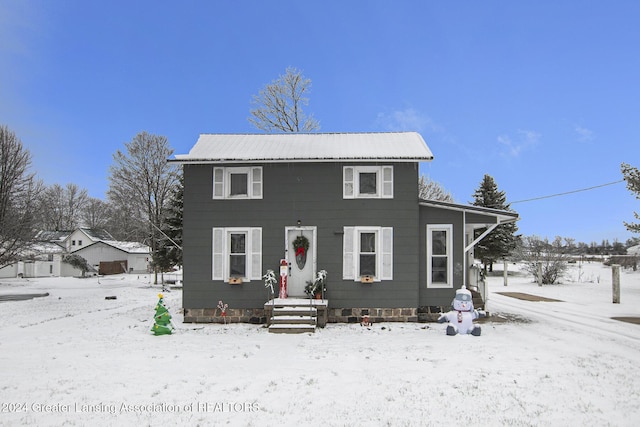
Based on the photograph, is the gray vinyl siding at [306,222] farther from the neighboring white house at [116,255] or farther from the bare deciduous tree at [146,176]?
the neighboring white house at [116,255]

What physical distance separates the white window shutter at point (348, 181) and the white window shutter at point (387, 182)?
A: 0.91 m

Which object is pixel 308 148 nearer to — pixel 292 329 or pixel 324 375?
pixel 292 329

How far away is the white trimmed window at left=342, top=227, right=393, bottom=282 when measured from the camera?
12055 mm

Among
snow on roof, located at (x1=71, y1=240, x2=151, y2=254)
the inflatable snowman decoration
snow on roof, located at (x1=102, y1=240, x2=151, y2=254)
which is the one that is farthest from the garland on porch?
snow on roof, located at (x1=102, y1=240, x2=151, y2=254)

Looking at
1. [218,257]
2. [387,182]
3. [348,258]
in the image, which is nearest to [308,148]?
[387,182]

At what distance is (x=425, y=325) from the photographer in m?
11.6

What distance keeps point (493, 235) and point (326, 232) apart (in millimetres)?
24549

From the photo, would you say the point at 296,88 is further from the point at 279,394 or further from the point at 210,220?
the point at 279,394

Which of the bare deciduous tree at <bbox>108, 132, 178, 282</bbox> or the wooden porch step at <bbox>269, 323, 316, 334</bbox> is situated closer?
the wooden porch step at <bbox>269, 323, 316, 334</bbox>

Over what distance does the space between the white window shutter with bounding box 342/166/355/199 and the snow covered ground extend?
12.7ft

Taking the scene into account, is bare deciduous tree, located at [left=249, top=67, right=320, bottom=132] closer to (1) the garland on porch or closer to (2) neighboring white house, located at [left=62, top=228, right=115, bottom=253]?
(1) the garland on porch

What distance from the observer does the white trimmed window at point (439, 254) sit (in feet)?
40.3

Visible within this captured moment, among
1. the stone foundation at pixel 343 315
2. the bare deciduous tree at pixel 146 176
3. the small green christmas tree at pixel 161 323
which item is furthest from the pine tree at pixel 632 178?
the bare deciduous tree at pixel 146 176

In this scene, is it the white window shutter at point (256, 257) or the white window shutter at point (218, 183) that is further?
the white window shutter at point (218, 183)
